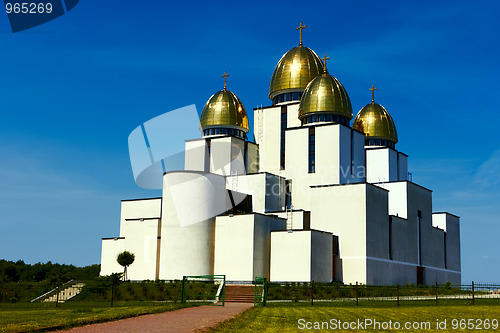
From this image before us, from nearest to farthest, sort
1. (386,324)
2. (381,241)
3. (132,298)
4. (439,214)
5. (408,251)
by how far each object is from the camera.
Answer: (386,324), (132,298), (381,241), (408,251), (439,214)

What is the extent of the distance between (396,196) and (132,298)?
992 inches

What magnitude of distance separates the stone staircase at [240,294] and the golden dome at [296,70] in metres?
23.3

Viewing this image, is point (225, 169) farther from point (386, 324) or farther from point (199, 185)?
point (386, 324)

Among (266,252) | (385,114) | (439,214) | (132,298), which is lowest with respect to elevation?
(132,298)

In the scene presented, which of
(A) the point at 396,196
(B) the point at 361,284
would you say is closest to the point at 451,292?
(B) the point at 361,284

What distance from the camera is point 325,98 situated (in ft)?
171

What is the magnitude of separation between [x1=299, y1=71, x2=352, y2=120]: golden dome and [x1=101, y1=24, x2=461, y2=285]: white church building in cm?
9

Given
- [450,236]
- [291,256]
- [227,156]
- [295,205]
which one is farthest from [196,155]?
[450,236]

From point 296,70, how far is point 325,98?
5783mm

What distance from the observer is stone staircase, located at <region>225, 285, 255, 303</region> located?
116ft

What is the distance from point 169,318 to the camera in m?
20.2

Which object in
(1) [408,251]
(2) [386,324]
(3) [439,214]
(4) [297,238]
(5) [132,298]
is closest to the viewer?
(2) [386,324]

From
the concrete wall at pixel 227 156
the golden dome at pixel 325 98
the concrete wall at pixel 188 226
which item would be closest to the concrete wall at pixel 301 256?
the concrete wall at pixel 188 226

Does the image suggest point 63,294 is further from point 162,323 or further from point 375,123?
point 375,123
